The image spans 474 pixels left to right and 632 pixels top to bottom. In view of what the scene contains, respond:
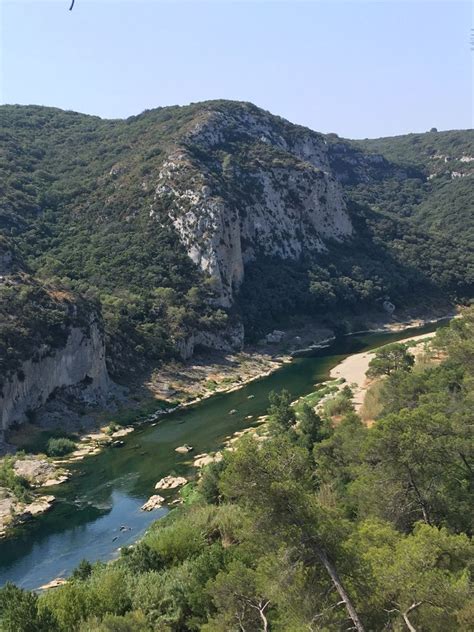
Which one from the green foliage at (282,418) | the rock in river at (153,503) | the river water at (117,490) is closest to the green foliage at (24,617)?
the river water at (117,490)

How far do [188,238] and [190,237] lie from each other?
0.48m

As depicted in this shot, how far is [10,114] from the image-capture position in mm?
165000

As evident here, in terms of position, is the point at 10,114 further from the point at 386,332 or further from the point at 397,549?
the point at 397,549

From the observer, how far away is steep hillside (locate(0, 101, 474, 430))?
86.1m

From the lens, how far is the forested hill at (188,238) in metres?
84.4

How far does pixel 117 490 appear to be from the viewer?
43438 mm

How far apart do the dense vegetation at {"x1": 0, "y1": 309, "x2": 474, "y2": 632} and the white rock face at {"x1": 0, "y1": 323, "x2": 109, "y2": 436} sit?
32.7 m

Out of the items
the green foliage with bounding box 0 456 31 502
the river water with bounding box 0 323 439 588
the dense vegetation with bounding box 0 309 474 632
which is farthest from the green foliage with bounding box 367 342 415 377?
the green foliage with bounding box 0 456 31 502

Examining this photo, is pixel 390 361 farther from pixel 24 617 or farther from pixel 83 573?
pixel 24 617

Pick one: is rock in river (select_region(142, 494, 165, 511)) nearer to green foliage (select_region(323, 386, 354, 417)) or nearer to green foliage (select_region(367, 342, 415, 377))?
green foliage (select_region(323, 386, 354, 417))

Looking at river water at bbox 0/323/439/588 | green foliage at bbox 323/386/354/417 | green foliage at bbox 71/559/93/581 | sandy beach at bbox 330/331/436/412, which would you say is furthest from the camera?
sandy beach at bbox 330/331/436/412

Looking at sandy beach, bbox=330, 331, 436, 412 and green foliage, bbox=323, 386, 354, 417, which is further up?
green foliage, bbox=323, 386, 354, 417

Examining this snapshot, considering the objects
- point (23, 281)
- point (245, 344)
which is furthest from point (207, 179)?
point (23, 281)

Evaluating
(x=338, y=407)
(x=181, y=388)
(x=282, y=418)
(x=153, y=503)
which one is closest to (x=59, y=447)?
(x=153, y=503)
